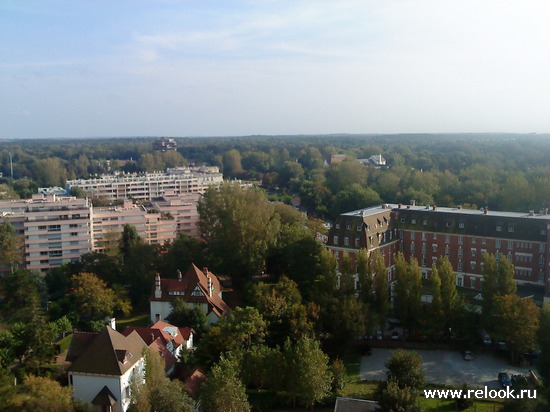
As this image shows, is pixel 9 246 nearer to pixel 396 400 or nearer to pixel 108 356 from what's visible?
pixel 108 356

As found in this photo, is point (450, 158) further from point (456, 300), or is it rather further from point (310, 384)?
point (310, 384)

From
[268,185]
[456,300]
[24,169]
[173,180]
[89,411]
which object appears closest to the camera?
[89,411]

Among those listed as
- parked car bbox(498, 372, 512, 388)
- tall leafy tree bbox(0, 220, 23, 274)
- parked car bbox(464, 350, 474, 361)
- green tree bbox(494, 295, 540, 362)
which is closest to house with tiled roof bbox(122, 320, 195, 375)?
parked car bbox(464, 350, 474, 361)

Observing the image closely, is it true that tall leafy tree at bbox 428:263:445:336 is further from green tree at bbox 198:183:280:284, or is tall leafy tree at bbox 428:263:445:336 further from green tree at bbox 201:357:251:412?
green tree at bbox 198:183:280:284

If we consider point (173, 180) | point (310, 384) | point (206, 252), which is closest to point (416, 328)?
point (310, 384)

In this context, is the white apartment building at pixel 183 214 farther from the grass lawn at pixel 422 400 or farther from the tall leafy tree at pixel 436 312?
the grass lawn at pixel 422 400

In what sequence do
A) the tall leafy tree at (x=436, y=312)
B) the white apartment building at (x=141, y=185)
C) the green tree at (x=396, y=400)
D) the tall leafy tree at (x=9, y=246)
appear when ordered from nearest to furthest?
the green tree at (x=396, y=400)
the tall leafy tree at (x=436, y=312)
the tall leafy tree at (x=9, y=246)
the white apartment building at (x=141, y=185)

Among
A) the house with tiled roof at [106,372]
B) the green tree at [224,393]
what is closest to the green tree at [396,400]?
the green tree at [224,393]
